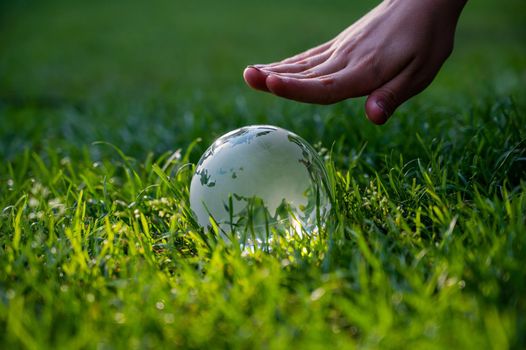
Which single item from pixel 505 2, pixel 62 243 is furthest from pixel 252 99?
pixel 505 2

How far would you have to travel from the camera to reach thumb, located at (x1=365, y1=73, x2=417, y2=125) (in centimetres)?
220

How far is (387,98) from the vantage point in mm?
2234

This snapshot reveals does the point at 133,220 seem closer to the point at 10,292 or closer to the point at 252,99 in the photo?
the point at 10,292

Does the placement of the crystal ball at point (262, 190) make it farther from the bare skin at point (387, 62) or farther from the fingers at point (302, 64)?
the fingers at point (302, 64)

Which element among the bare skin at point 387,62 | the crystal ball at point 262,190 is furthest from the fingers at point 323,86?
the crystal ball at point 262,190

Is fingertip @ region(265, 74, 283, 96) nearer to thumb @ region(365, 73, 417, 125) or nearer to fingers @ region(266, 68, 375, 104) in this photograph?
fingers @ region(266, 68, 375, 104)

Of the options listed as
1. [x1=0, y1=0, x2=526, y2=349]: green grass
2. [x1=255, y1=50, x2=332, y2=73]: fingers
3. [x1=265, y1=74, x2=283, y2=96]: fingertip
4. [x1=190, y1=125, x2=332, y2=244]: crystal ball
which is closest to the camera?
[x1=0, y1=0, x2=526, y2=349]: green grass

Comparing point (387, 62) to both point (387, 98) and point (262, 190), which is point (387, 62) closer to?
point (387, 98)

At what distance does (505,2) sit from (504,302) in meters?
16.8

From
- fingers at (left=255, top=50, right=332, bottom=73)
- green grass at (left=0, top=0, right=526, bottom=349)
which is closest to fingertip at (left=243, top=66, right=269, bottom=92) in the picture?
fingers at (left=255, top=50, right=332, bottom=73)

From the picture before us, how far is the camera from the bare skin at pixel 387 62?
2.20m

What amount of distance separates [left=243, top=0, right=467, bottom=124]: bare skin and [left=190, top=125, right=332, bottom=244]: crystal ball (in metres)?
0.26

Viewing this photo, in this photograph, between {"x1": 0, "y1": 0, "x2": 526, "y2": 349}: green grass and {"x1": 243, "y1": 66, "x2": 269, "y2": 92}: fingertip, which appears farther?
{"x1": 243, "y1": 66, "x2": 269, "y2": 92}: fingertip

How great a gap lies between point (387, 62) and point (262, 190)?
759 millimetres
